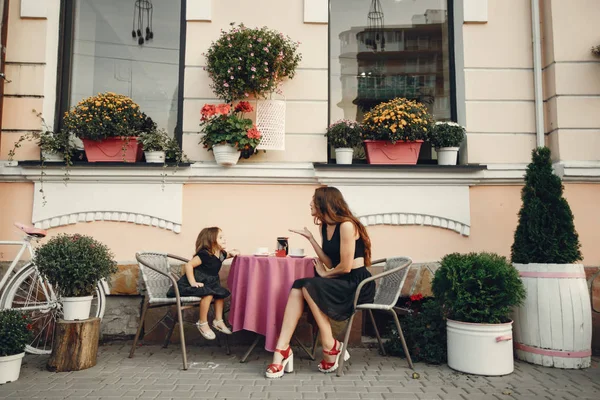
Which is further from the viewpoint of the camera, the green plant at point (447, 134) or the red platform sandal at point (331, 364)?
the green plant at point (447, 134)

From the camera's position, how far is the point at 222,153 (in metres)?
5.20

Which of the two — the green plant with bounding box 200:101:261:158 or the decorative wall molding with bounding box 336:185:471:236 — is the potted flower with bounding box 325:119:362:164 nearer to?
the decorative wall molding with bounding box 336:185:471:236

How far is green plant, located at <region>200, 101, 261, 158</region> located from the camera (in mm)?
5133

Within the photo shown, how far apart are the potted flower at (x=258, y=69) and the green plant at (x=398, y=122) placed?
1018 millimetres

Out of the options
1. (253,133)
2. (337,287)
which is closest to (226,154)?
(253,133)

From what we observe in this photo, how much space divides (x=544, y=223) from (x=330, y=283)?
6.79 ft

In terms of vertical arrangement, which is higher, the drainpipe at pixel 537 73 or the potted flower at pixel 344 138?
the drainpipe at pixel 537 73

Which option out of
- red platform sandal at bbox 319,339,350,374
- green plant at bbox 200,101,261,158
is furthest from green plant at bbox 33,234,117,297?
red platform sandal at bbox 319,339,350,374

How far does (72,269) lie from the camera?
4062 mm

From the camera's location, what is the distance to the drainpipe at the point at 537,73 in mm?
5430

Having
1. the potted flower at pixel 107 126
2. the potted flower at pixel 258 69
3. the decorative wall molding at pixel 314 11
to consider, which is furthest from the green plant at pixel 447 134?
the potted flower at pixel 107 126

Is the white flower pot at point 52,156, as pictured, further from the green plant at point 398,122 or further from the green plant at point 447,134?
the green plant at point 447,134

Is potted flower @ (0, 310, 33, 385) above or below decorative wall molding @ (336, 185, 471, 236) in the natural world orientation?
below

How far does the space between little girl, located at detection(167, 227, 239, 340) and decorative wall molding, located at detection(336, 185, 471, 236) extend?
1.56m
